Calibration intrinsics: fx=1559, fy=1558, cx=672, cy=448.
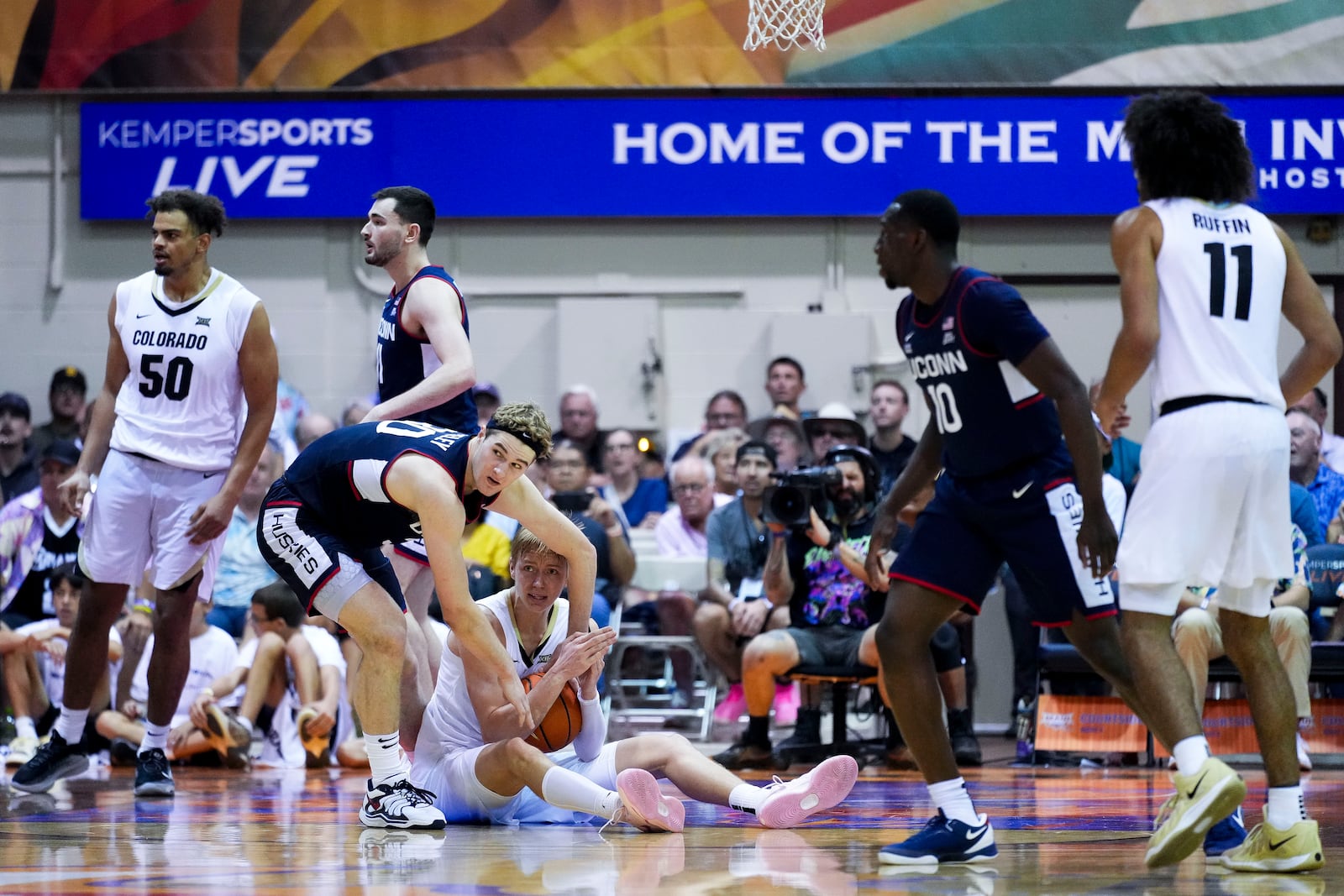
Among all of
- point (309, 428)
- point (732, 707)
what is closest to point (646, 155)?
point (309, 428)

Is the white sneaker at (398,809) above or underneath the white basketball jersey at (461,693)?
underneath

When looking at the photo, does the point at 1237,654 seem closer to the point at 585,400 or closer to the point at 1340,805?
the point at 1340,805

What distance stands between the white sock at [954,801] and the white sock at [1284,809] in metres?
0.67

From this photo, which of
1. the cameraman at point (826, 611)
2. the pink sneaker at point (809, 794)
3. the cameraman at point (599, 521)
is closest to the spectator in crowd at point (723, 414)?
the cameraman at point (599, 521)

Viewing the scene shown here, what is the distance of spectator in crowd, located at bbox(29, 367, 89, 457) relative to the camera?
10227 millimetres

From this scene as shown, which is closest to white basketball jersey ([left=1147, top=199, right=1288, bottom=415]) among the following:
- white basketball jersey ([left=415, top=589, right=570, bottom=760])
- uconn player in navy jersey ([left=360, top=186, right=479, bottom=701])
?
white basketball jersey ([left=415, top=589, right=570, bottom=760])

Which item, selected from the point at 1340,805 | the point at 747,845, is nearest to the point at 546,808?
the point at 747,845

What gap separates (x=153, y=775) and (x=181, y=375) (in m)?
1.43

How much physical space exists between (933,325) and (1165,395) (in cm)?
59

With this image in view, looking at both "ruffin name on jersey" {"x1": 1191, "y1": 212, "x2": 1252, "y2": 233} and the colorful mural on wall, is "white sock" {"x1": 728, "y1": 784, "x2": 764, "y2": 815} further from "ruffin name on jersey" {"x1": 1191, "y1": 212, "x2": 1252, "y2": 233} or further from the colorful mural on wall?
the colorful mural on wall

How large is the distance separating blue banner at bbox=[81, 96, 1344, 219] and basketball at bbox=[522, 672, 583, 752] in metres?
6.49

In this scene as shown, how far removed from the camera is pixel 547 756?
183 inches

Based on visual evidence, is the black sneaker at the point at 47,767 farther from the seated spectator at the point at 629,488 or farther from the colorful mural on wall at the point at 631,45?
the colorful mural on wall at the point at 631,45

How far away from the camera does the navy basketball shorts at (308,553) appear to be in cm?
448
